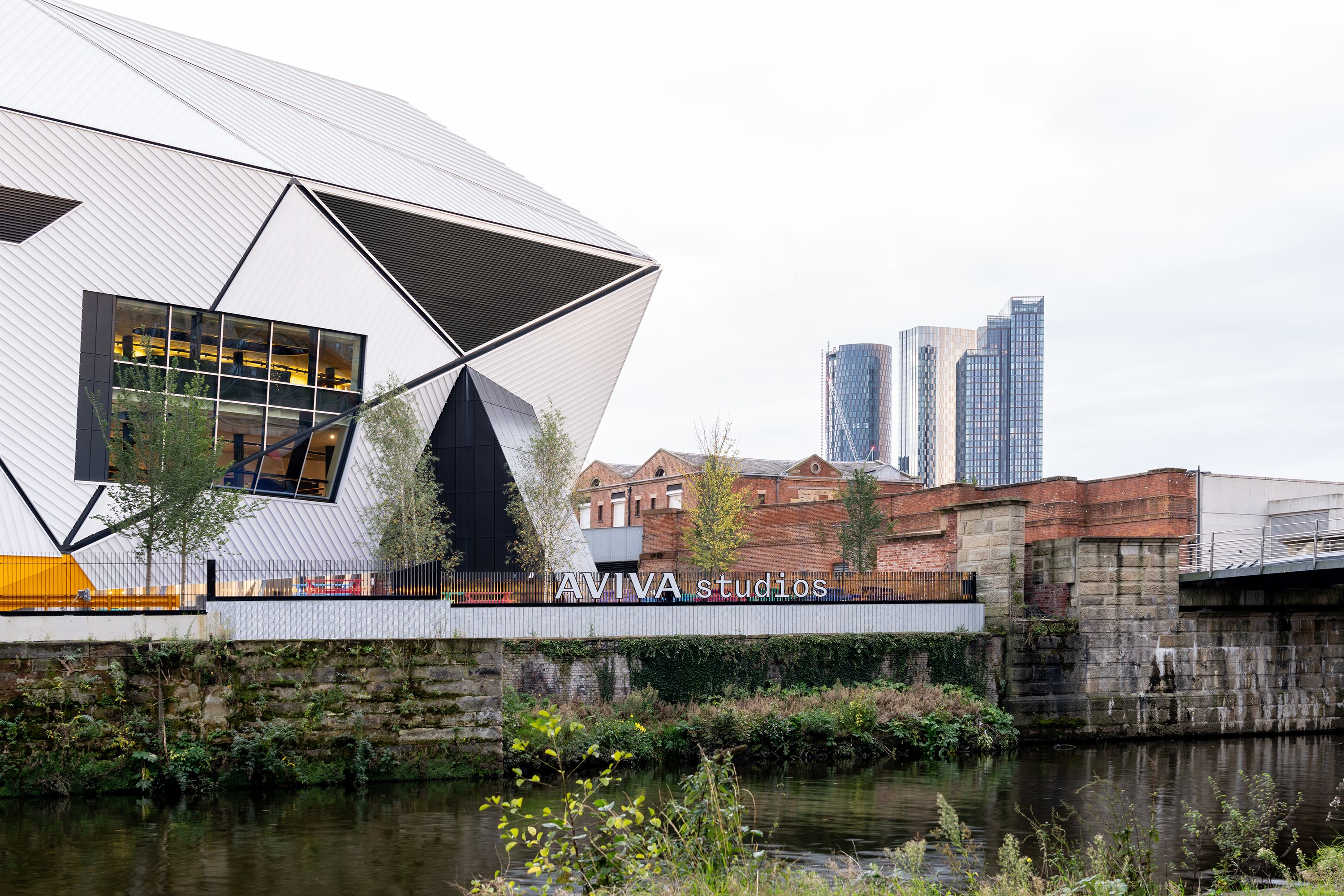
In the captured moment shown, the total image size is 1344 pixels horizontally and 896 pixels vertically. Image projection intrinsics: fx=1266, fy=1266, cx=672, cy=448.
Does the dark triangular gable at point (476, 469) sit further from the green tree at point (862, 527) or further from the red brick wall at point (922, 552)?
the green tree at point (862, 527)

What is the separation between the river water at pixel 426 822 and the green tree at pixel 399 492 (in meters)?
13.7

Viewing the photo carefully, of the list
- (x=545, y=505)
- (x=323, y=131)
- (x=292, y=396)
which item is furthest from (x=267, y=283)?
(x=545, y=505)

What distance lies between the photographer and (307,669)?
2572cm

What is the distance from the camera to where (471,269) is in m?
42.2

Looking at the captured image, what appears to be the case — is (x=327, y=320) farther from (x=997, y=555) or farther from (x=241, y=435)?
(x=997, y=555)

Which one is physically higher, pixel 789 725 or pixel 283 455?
pixel 283 455

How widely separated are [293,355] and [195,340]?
3.18 m

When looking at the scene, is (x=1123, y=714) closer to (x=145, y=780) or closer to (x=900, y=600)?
(x=900, y=600)

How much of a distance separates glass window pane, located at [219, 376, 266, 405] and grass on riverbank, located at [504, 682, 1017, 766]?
54.6ft

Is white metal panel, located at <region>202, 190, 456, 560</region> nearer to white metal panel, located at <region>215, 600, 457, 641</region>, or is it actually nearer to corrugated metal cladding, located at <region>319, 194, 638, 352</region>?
corrugated metal cladding, located at <region>319, 194, 638, 352</region>

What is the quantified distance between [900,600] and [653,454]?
56.9 meters

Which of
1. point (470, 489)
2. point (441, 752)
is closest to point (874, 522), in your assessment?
point (470, 489)

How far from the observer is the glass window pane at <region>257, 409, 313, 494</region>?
40281mm

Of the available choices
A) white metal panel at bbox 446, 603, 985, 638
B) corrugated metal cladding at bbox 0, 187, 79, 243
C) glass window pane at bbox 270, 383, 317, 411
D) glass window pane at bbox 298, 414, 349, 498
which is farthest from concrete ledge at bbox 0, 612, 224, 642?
glass window pane at bbox 270, 383, 317, 411
